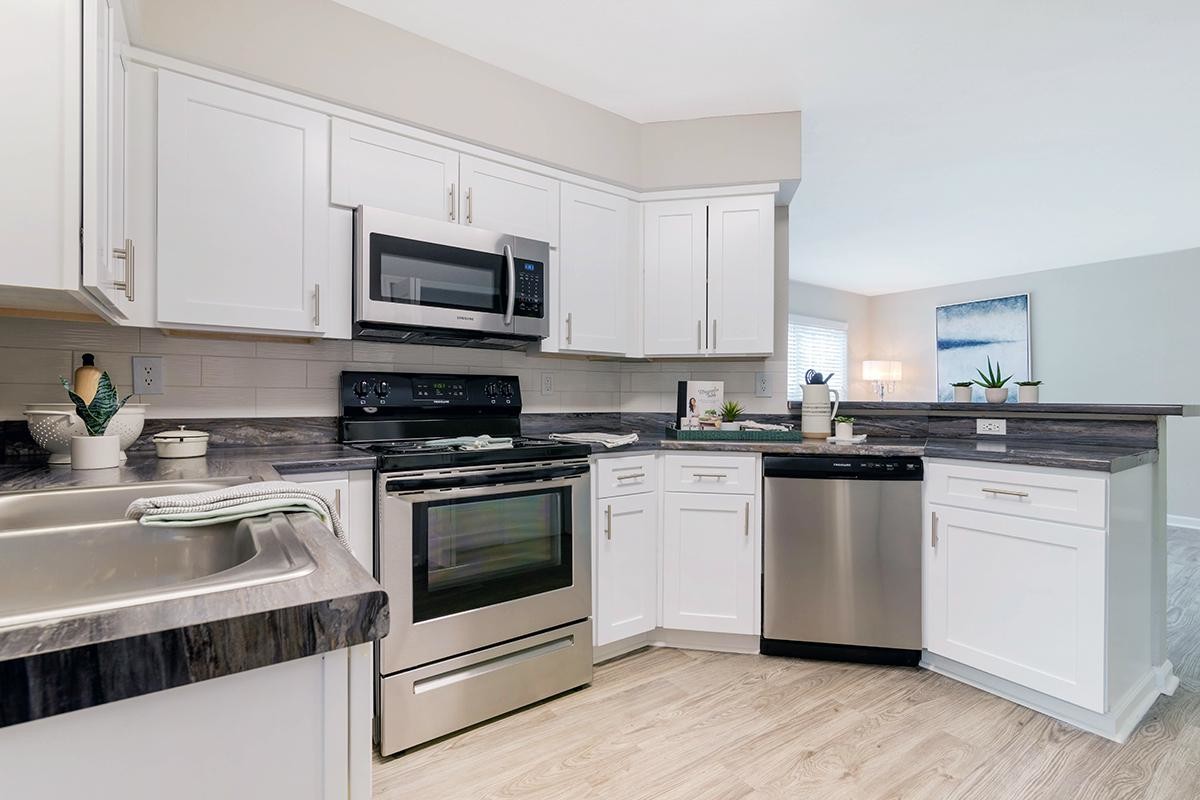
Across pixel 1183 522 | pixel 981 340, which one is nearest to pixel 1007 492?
pixel 1183 522

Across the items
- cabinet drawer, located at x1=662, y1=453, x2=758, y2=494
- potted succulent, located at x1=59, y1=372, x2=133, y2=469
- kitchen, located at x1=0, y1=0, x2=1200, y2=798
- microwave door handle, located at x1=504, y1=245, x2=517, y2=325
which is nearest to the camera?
potted succulent, located at x1=59, y1=372, x2=133, y2=469

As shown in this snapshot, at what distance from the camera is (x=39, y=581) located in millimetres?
945

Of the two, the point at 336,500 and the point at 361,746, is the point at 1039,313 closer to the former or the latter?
the point at 336,500

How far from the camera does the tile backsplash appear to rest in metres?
1.83

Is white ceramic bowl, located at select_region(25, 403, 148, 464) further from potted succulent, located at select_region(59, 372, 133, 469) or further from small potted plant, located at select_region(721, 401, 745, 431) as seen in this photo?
small potted plant, located at select_region(721, 401, 745, 431)

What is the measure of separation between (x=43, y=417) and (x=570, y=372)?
200cm

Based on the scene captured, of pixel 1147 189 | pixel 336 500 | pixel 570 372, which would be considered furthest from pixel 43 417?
pixel 1147 189

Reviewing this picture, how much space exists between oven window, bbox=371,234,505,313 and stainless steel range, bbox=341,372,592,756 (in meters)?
0.38

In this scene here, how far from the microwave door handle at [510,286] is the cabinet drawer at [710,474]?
924 millimetres

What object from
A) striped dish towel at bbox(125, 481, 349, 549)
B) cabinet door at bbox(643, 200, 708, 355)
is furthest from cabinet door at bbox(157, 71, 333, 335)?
cabinet door at bbox(643, 200, 708, 355)

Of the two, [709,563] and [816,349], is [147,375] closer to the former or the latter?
[709,563]

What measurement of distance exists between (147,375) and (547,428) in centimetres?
160

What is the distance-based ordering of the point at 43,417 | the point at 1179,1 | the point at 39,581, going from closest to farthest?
the point at 39,581 → the point at 43,417 → the point at 1179,1

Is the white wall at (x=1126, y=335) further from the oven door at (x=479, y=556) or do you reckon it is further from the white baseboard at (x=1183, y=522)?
the oven door at (x=479, y=556)
